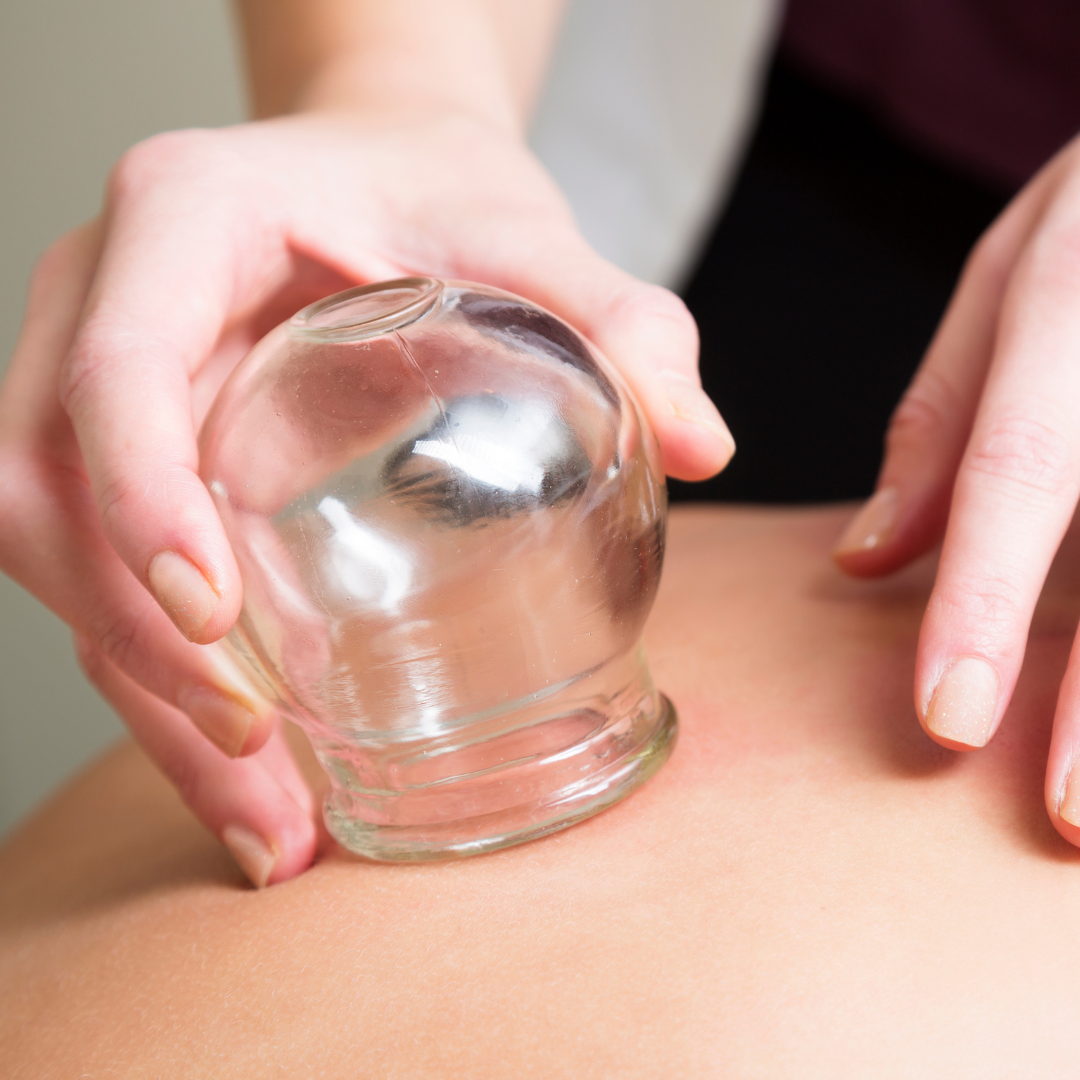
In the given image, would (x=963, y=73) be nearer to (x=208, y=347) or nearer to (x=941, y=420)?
(x=941, y=420)

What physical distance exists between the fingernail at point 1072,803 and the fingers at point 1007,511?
4 cm

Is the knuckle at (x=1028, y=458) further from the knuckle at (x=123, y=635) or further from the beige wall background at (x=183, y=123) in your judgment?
the beige wall background at (x=183, y=123)

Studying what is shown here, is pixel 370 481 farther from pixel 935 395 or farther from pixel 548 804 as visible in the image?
pixel 935 395

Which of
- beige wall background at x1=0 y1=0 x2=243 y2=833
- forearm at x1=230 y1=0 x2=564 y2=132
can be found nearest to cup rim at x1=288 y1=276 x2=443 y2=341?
forearm at x1=230 y1=0 x2=564 y2=132

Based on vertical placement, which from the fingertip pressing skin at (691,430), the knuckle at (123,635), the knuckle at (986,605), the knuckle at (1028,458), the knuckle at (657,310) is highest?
the knuckle at (657,310)

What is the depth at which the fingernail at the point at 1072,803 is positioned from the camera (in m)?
0.39

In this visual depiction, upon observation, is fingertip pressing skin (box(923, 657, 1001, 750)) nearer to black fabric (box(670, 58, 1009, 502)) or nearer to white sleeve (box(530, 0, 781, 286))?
black fabric (box(670, 58, 1009, 502))

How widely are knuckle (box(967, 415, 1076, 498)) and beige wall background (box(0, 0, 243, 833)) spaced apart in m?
1.66

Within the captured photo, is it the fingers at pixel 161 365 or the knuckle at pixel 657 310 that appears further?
the knuckle at pixel 657 310

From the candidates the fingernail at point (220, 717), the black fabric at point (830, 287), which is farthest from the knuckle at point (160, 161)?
the black fabric at point (830, 287)

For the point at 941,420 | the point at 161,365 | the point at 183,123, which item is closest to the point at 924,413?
the point at 941,420

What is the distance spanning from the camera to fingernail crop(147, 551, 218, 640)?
1.34 ft

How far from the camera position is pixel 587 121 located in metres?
1.27

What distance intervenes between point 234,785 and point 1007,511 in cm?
36
